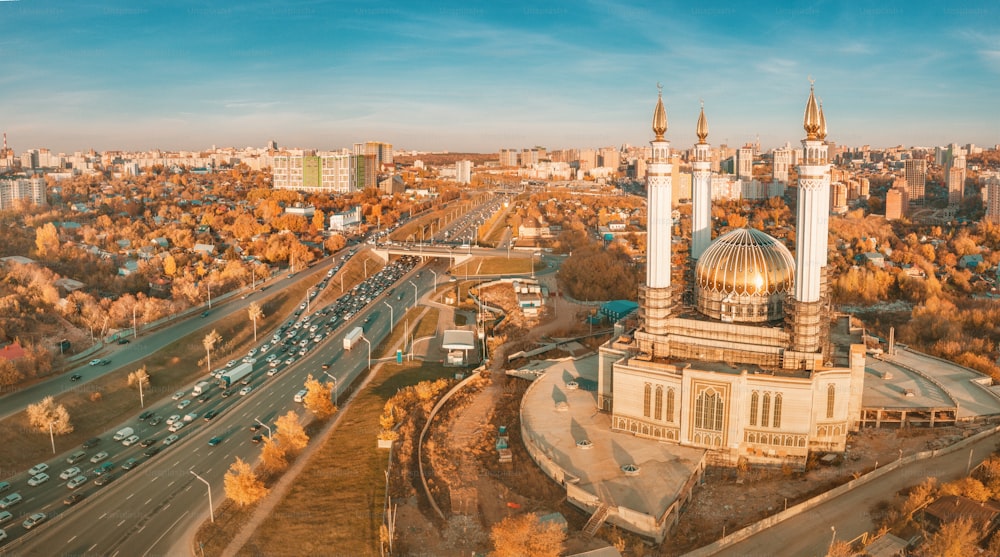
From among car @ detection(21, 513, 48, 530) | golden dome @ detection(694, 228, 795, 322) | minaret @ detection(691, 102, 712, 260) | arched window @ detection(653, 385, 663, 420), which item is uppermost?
minaret @ detection(691, 102, 712, 260)

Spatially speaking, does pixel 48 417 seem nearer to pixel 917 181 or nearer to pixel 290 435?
pixel 290 435

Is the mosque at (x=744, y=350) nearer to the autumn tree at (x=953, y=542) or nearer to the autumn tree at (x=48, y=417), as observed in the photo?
the autumn tree at (x=953, y=542)

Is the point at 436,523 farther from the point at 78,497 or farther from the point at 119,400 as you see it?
the point at 119,400

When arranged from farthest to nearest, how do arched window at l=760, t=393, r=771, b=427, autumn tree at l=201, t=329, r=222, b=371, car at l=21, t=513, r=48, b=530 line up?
1. autumn tree at l=201, t=329, r=222, b=371
2. arched window at l=760, t=393, r=771, b=427
3. car at l=21, t=513, r=48, b=530

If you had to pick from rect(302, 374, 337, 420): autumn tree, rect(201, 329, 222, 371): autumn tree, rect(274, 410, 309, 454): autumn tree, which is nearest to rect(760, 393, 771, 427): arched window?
rect(274, 410, 309, 454): autumn tree

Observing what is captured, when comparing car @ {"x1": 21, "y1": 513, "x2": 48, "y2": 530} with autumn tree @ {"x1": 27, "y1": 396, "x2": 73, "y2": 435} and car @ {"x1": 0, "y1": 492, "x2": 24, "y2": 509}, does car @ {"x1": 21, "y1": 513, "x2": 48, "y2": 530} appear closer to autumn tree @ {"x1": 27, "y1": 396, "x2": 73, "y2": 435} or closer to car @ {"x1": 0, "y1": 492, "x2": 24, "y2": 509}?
car @ {"x1": 0, "y1": 492, "x2": 24, "y2": 509}

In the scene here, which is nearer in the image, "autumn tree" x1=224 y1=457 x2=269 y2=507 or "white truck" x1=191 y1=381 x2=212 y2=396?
"autumn tree" x1=224 y1=457 x2=269 y2=507
